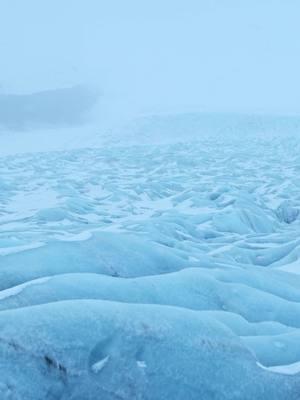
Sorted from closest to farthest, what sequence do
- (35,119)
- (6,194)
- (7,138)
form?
1. (6,194)
2. (7,138)
3. (35,119)

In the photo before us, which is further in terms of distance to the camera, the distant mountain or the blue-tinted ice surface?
the distant mountain

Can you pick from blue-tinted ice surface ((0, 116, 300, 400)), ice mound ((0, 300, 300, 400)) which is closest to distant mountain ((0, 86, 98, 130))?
blue-tinted ice surface ((0, 116, 300, 400))

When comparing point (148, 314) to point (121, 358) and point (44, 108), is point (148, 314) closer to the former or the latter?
point (121, 358)

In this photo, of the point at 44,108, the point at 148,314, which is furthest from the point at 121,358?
the point at 44,108

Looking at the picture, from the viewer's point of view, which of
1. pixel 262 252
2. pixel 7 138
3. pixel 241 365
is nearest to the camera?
pixel 241 365

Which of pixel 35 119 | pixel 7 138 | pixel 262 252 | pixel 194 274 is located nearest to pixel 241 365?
pixel 194 274

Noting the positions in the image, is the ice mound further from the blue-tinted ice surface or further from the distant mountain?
the distant mountain

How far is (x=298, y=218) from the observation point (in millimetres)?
6312

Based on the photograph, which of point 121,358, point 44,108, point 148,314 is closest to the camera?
point 121,358

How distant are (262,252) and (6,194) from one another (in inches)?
184

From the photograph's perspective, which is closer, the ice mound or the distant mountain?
the ice mound

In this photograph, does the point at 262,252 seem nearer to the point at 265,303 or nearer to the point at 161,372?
the point at 265,303

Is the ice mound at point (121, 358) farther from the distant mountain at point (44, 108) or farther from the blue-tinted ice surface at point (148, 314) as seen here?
the distant mountain at point (44, 108)

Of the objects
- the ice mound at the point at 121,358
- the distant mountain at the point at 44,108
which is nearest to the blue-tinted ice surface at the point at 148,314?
the ice mound at the point at 121,358
